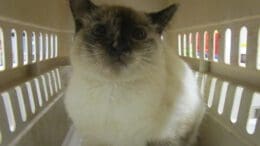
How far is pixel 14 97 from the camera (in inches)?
37.9

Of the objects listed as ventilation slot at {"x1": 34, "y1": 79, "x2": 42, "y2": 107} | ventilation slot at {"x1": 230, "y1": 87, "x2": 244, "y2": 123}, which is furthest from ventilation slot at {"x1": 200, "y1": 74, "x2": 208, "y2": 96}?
ventilation slot at {"x1": 34, "y1": 79, "x2": 42, "y2": 107}

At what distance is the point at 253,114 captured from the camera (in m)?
0.94

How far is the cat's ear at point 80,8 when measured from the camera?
0.96 m

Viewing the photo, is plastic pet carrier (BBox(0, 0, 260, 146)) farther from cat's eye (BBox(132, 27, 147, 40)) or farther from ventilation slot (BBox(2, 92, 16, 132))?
cat's eye (BBox(132, 27, 147, 40))

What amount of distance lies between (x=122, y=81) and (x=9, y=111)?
0.30 meters

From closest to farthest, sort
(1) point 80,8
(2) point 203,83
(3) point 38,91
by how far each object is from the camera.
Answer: (1) point 80,8, (3) point 38,91, (2) point 203,83

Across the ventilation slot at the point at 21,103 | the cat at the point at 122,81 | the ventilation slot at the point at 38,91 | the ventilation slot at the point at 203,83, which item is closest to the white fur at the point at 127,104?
the cat at the point at 122,81

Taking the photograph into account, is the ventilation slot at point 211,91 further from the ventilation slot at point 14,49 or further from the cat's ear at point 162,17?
the ventilation slot at point 14,49

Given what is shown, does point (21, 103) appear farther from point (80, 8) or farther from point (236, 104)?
point (236, 104)

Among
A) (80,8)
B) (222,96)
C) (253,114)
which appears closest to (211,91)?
(222,96)

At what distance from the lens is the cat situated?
882 millimetres

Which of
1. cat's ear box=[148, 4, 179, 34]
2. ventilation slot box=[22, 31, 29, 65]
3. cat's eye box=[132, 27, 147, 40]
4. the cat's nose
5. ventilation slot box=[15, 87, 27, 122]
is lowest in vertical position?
ventilation slot box=[15, 87, 27, 122]

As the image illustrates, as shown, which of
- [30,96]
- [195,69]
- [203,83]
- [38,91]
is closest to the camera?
[30,96]

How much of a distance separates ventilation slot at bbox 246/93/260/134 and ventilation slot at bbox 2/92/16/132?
602 mm
